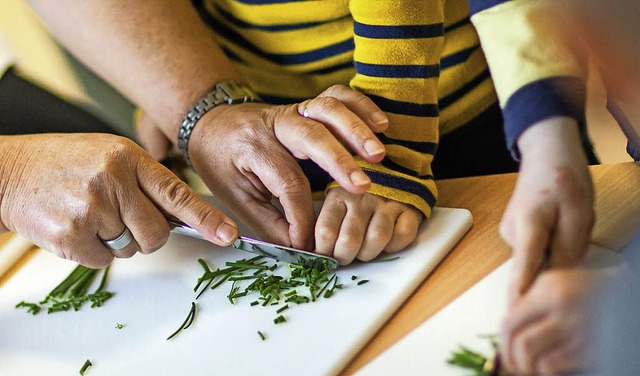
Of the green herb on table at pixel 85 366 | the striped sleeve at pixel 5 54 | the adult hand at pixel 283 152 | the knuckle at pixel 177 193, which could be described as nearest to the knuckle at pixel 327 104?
the adult hand at pixel 283 152

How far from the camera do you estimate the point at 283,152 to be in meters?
0.52

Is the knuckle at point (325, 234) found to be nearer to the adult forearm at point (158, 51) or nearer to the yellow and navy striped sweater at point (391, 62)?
the yellow and navy striped sweater at point (391, 62)

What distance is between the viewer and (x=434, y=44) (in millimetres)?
413

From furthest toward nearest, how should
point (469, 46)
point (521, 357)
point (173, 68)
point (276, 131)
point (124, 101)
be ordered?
point (124, 101)
point (173, 68)
point (276, 131)
point (469, 46)
point (521, 357)

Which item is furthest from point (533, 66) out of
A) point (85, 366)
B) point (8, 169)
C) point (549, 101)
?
point (8, 169)

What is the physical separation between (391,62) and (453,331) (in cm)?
19

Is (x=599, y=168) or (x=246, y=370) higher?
(x=599, y=168)

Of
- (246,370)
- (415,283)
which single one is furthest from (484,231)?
(246,370)

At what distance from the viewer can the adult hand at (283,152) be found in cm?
47

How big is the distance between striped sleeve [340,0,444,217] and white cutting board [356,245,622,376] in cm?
14

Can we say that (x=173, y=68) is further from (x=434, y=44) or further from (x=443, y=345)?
(x=443, y=345)

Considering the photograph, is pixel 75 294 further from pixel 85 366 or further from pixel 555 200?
pixel 555 200

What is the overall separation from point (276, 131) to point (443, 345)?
0.25m

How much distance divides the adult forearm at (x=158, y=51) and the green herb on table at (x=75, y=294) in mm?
149
